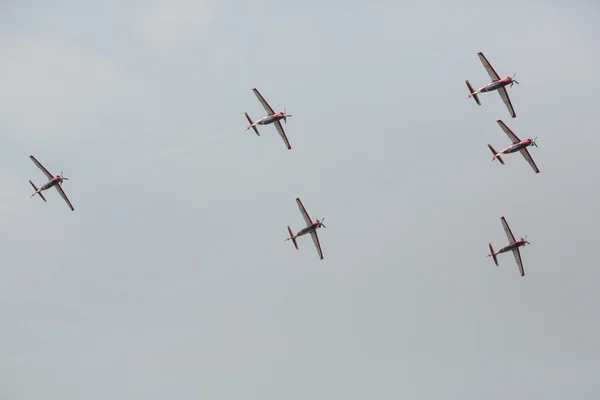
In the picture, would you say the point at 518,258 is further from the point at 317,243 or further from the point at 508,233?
the point at 317,243

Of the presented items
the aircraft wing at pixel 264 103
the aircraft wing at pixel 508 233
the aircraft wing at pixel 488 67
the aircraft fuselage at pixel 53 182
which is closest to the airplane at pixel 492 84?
the aircraft wing at pixel 488 67

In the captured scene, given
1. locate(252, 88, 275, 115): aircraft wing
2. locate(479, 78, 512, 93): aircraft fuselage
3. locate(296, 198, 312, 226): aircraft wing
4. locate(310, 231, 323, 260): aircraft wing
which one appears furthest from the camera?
locate(310, 231, 323, 260): aircraft wing

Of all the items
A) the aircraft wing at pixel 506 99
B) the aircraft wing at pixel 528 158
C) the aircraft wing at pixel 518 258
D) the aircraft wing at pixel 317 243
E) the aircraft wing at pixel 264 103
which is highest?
the aircraft wing at pixel 264 103

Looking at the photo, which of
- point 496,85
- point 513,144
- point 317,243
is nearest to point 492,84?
point 496,85

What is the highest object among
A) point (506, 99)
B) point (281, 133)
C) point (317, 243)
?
point (281, 133)

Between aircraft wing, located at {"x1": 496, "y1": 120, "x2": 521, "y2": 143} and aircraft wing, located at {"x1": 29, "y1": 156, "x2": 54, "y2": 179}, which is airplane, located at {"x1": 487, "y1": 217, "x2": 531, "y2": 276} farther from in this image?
aircraft wing, located at {"x1": 29, "y1": 156, "x2": 54, "y2": 179}

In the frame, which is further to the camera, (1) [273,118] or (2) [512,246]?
(2) [512,246]

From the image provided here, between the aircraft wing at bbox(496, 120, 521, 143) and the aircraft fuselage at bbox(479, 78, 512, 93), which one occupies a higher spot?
the aircraft fuselage at bbox(479, 78, 512, 93)

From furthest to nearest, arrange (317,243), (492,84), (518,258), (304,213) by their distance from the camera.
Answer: (518,258)
(317,243)
(304,213)
(492,84)

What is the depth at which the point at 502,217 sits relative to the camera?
420ft

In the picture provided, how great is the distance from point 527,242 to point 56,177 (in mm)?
54256

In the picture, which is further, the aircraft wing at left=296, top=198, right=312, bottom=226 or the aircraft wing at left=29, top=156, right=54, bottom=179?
the aircraft wing at left=296, top=198, right=312, bottom=226

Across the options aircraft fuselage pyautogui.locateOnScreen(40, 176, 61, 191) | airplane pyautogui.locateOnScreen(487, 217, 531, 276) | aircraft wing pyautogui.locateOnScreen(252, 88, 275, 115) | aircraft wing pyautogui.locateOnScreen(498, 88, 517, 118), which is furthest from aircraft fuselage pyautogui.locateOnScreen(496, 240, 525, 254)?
aircraft fuselage pyautogui.locateOnScreen(40, 176, 61, 191)

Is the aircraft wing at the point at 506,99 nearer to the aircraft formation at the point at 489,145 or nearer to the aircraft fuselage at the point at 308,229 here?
the aircraft formation at the point at 489,145
